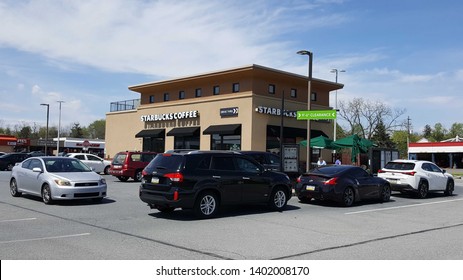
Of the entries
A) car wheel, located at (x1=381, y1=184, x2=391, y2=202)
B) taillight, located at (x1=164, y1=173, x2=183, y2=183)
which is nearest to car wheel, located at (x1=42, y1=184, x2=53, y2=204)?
taillight, located at (x1=164, y1=173, x2=183, y2=183)

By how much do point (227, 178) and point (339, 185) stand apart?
4725mm

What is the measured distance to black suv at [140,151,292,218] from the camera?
1105cm

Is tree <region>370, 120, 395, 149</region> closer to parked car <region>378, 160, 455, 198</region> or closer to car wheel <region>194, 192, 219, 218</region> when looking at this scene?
parked car <region>378, 160, 455, 198</region>

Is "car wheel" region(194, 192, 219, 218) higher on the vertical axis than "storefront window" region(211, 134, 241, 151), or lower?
lower

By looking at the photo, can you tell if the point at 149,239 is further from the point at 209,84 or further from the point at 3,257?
the point at 209,84

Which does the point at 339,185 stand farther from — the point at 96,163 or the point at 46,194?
the point at 96,163

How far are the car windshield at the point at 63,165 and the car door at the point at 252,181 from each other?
18.7ft

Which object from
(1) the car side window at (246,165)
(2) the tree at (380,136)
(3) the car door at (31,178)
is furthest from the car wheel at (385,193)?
(2) the tree at (380,136)

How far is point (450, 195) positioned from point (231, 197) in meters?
13.3

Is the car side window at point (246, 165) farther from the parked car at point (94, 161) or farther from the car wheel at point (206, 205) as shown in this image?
the parked car at point (94, 161)

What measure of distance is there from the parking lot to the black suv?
0.43m

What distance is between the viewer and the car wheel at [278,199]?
519 inches

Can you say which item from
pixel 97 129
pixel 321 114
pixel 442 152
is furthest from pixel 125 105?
pixel 97 129

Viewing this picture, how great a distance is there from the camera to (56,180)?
536 inches
